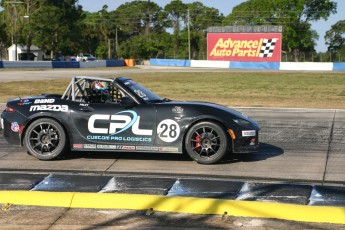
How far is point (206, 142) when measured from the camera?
795 centimetres

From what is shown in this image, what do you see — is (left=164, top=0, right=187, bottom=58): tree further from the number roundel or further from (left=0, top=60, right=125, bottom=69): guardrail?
the number roundel

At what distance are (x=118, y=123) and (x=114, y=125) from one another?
0.07 metres

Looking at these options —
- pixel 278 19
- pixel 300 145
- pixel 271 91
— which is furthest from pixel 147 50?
pixel 300 145

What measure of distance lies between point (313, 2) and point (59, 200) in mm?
98930

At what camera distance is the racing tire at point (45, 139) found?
8203mm

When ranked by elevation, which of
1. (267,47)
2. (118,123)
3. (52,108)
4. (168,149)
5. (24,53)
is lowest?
(168,149)

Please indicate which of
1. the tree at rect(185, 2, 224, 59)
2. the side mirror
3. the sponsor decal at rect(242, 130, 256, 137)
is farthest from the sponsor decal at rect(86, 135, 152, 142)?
the tree at rect(185, 2, 224, 59)

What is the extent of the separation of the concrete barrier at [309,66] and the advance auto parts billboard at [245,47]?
463 inches

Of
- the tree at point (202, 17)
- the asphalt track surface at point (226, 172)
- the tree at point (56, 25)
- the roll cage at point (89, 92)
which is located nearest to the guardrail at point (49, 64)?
the tree at point (56, 25)

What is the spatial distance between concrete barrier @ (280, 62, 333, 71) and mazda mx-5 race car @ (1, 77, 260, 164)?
48476mm

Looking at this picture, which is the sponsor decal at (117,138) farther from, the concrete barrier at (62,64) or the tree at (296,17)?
the tree at (296,17)

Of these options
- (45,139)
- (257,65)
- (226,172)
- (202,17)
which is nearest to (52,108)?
(45,139)

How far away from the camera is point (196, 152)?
26.1 ft

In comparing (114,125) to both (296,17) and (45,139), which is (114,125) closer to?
(45,139)
